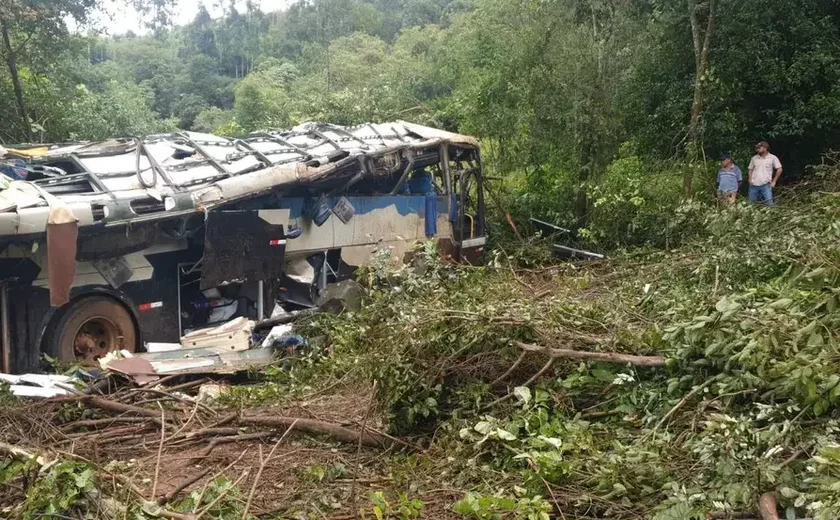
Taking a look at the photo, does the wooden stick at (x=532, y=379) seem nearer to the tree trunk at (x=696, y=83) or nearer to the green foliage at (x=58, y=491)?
the green foliage at (x=58, y=491)

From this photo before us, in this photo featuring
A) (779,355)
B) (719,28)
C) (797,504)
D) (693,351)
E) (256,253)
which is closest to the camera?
(797,504)

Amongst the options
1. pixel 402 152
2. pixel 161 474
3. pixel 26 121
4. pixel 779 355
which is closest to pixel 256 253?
pixel 402 152

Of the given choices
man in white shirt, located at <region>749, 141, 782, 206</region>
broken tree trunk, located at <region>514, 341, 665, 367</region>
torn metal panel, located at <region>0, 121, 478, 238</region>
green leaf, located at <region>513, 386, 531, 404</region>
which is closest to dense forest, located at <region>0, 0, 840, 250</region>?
man in white shirt, located at <region>749, 141, 782, 206</region>

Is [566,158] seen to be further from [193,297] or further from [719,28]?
[193,297]

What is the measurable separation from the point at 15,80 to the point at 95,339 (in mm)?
9705

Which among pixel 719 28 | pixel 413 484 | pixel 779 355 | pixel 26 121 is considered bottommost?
pixel 413 484

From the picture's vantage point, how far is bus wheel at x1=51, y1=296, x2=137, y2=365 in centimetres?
641

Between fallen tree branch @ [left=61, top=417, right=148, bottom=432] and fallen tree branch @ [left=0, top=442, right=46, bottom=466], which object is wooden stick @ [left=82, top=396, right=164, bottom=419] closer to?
fallen tree branch @ [left=61, top=417, right=148, bottom=432]

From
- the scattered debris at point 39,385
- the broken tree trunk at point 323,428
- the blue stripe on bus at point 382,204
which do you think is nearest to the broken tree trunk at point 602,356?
the broken tree trunk at point 323,428

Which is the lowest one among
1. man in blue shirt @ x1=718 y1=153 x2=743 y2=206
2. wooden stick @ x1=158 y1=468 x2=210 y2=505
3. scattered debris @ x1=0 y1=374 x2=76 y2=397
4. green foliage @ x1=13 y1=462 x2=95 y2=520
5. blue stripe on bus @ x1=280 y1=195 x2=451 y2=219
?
wooden stick @ x1=158 y1=468 x2=210 y2=505

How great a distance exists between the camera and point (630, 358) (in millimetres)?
4312

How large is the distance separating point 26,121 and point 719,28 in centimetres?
1361

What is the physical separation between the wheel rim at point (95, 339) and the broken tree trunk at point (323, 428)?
2.78 m

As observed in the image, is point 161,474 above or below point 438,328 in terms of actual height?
below
